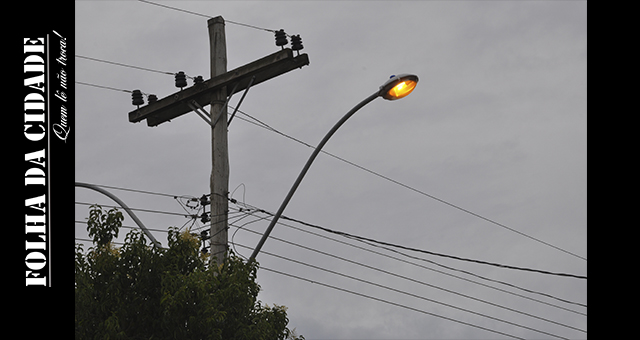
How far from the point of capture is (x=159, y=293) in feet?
32.7

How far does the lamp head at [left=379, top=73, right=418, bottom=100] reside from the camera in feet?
37.2

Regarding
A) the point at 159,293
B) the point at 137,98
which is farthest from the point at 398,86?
the point at 137,98

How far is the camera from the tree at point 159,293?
952 centimetres

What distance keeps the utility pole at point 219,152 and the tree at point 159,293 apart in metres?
1.53

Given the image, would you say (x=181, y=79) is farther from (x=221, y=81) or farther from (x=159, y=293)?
(x=159, y=293)

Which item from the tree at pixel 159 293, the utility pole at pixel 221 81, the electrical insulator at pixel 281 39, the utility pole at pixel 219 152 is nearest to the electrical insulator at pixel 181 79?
the utility pole at pixel 221 81

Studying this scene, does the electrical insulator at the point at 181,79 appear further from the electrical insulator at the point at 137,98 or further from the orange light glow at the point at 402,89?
the orange light glow at the point at 402,89

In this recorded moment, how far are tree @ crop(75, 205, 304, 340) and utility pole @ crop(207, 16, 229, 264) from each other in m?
1.53

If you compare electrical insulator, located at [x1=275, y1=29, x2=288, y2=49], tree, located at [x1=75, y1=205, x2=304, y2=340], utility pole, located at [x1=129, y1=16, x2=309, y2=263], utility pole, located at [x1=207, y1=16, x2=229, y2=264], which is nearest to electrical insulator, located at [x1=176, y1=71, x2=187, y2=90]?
utility pole, located at [x1=129, y1=16, x2=309, y2=263]

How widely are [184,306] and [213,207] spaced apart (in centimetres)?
336

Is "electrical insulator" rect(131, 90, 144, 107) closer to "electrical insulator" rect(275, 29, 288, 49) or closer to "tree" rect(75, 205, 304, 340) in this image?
"electrical insulator" rect(275, 29, 288, 49)
